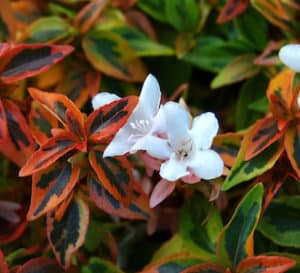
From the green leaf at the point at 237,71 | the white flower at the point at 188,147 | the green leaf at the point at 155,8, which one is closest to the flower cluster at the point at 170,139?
the white flower at the point at 188,147

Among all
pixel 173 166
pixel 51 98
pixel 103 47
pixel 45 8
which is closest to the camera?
pixel 173 166

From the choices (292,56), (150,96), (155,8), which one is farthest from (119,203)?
(155,8)

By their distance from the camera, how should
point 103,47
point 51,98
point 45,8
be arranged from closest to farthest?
point 51,98, point 103,47, point 45,8

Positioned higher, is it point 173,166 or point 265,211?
point 173,166

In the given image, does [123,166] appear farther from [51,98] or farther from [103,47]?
[103,47]

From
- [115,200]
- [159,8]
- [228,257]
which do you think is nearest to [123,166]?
[115,200]
